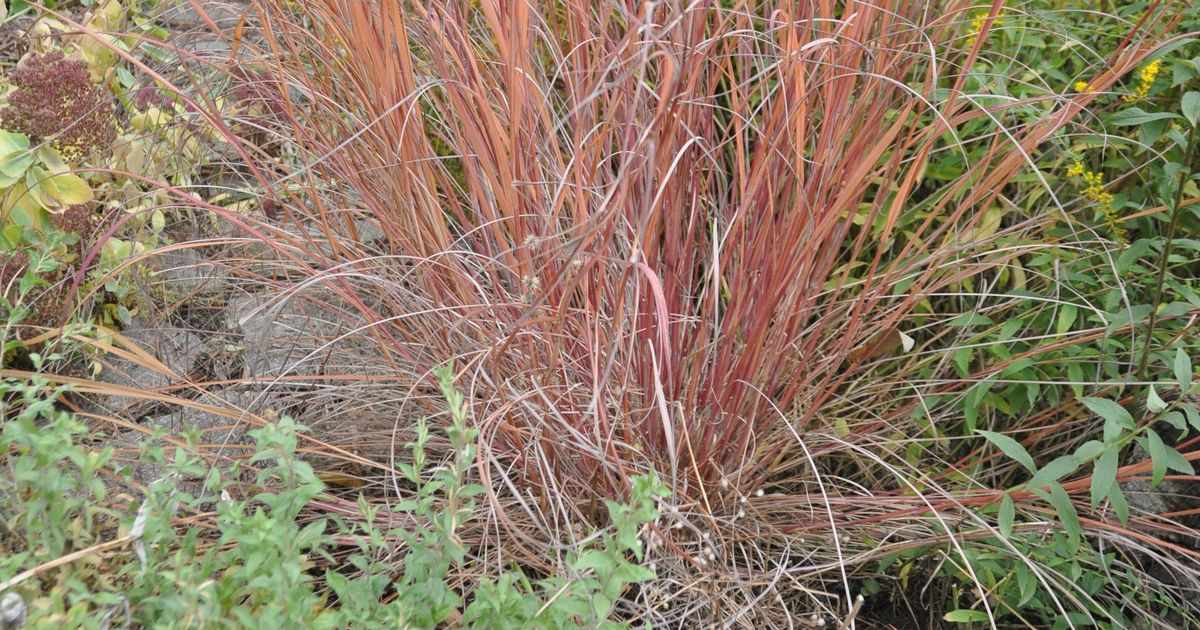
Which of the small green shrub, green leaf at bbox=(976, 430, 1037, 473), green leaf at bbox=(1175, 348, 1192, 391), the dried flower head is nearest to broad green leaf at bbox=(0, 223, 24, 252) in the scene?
the dried flower head

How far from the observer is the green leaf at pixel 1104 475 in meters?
1.38

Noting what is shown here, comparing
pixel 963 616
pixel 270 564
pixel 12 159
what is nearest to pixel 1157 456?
pixel 963 616

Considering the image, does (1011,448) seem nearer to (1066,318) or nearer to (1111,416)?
(1111,416)

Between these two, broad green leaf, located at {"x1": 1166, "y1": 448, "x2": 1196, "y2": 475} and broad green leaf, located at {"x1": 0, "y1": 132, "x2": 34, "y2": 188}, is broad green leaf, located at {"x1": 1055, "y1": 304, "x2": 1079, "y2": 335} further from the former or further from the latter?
broad green leaf, located at {"x1": 0, "y1": 132, "x2": 34, "y2": 188}

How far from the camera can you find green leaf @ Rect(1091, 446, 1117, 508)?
1.38 m

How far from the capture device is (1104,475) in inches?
55.0

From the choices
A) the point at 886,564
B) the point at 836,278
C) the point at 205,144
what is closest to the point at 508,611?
the point at 886,564

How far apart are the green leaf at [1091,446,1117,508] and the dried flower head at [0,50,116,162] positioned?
1906 mm

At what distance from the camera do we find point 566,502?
5.36 feet

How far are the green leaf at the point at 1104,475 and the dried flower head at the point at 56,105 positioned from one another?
1906mm

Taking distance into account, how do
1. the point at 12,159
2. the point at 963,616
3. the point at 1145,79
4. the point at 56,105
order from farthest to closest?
the point at 56,105, the point at 12,159, the point at 1145,79, the point at 963,616

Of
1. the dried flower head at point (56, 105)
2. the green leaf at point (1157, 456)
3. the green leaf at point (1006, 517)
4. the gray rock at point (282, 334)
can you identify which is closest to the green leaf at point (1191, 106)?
the green leaf at point (1157, 456)

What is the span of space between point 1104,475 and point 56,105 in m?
2.04

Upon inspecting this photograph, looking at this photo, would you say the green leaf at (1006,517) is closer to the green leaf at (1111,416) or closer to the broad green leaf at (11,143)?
the green leaf at (1111,416)
